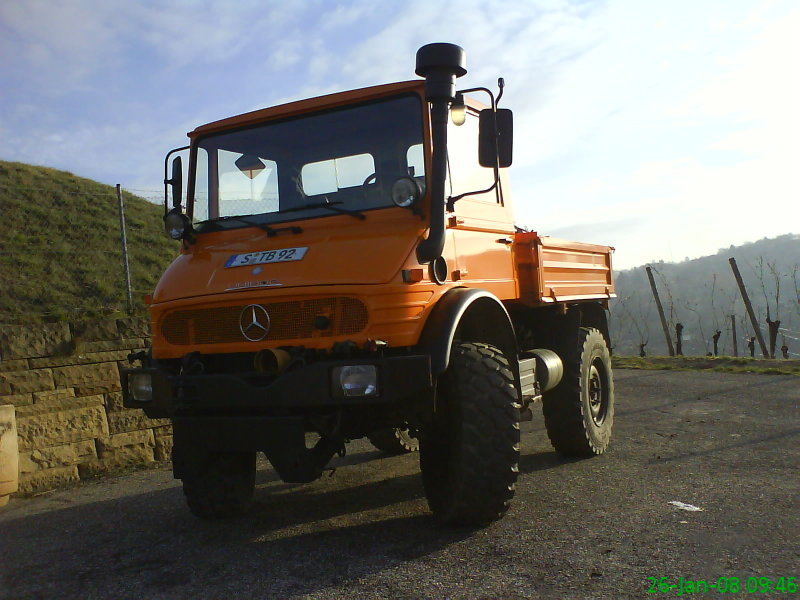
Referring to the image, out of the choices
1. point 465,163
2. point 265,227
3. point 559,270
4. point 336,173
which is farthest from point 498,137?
point 559,270

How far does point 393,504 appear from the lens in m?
4.96

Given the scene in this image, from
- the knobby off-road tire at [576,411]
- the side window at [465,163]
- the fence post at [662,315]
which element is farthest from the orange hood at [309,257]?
the fence post at [662,315]

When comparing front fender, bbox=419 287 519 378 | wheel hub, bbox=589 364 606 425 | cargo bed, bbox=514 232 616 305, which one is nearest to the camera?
front fender, bbox=419 287 519 378

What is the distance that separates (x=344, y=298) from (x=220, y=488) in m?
1.78

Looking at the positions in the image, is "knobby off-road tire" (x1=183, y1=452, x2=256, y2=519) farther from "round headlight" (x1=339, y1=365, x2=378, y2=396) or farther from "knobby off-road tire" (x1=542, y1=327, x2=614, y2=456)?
"knobby off-road tire" (x1=542, y1=327, x2=614, y2=456)

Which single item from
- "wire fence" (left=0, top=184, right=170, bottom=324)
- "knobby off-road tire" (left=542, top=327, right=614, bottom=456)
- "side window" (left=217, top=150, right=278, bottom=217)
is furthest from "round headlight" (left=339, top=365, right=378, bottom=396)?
"wire fence" (left=0, top=184, right=170, bottom=324)

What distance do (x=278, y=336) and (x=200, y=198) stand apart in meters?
1.50

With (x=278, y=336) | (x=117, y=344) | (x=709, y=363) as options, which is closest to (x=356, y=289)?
(x=278, y=336)

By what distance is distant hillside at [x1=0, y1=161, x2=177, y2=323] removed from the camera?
9078mm

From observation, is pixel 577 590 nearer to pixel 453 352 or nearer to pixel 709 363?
pixel 453 352

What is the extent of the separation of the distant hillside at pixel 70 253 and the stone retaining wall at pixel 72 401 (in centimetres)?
55

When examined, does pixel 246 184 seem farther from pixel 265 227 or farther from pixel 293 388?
pixel 293 388

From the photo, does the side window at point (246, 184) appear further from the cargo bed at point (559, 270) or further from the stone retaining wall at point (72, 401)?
the stone retaining wall at point (72, 401)

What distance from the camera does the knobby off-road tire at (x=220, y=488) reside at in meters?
4.75
